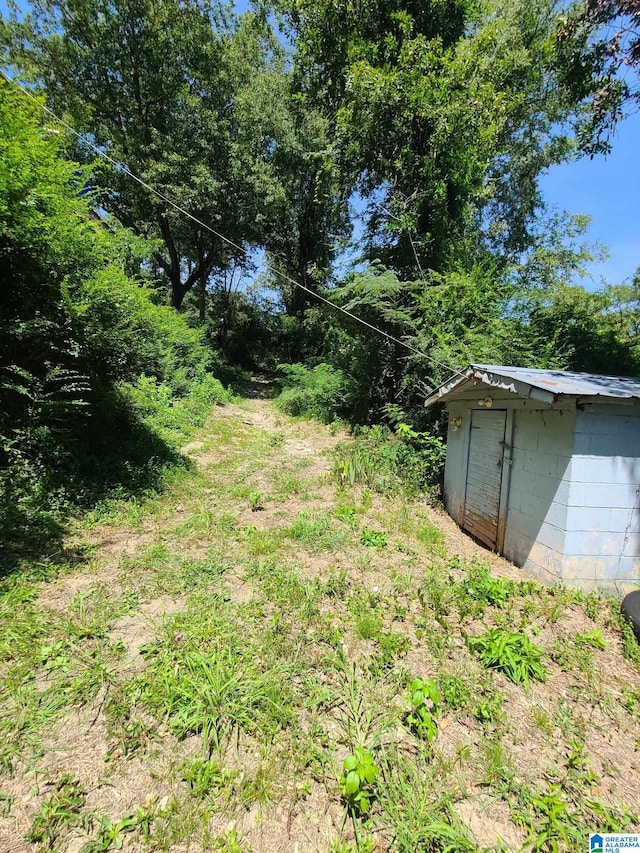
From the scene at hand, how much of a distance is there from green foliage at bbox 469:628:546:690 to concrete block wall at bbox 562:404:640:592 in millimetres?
1206

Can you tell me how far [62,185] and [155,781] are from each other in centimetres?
570

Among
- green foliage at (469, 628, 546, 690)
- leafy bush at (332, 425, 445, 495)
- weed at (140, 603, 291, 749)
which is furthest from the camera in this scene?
leafy bush at (332, 425, 445, 495)

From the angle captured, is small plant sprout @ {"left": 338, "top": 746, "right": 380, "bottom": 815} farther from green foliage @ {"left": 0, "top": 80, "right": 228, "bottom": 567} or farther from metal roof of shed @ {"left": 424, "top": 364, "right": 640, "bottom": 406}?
green foliage @ {"left": 0, "top": 80, "right": 228, "bottom": 567}

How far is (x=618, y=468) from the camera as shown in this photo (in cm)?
358

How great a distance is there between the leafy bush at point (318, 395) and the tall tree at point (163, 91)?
6.54 meters

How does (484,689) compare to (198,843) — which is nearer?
(198,843)

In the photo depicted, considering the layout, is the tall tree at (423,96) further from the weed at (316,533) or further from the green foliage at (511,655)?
the green foliage at (511,655)

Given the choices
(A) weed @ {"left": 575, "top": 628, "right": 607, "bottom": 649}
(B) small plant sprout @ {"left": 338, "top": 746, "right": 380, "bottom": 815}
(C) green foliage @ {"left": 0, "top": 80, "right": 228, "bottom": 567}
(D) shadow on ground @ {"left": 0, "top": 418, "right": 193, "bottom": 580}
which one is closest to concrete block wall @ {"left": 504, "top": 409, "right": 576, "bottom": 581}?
(A) weed @ {"left": 575, "top": 628, "right": 607, "bottom": 649}

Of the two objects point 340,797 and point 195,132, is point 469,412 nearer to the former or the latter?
point 340,797

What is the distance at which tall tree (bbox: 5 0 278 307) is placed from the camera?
11828mm

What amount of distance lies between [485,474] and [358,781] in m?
3.97

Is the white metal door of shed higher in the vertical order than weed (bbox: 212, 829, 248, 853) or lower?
higher

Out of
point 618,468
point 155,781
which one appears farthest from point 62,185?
point 618,468

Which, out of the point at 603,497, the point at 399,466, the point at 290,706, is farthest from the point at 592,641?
the point at 399,466
